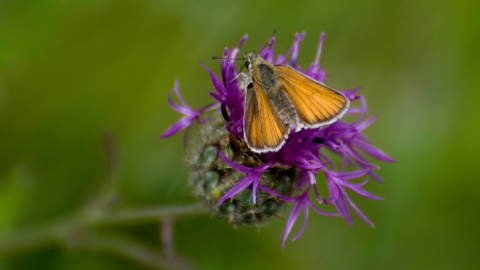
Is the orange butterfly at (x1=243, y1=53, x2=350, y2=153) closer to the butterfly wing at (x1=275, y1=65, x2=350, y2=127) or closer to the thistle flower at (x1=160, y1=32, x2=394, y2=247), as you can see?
the butterfly wing at (x1=275, y1=65, x2=350, y2=127)

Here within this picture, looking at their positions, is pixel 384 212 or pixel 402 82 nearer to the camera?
pixel 384 212

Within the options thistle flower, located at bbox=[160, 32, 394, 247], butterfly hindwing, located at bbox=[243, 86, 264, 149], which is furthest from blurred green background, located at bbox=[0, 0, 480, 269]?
butterfly hindwing, located at bbox=[243, 86, 264, 149]

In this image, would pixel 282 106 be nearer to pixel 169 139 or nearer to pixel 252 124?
pixel 252 124

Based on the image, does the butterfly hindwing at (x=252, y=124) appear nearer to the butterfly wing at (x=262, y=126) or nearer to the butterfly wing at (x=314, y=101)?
the butterfly wing at (x=262, y=126)

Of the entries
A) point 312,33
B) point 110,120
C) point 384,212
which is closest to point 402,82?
point 312,33

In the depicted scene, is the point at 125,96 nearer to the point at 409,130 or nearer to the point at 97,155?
the point at 97,155

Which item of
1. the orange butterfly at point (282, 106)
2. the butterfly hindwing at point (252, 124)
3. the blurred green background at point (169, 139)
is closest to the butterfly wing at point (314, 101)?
the orange butterfly at point (282, 106)

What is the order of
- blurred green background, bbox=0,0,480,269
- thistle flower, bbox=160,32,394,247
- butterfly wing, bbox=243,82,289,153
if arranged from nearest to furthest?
butterfly wing, bbox=243,82,289,153
thistle flower, bbox=160,32,394,247
blurred green background, bbox=0,0,480,269
